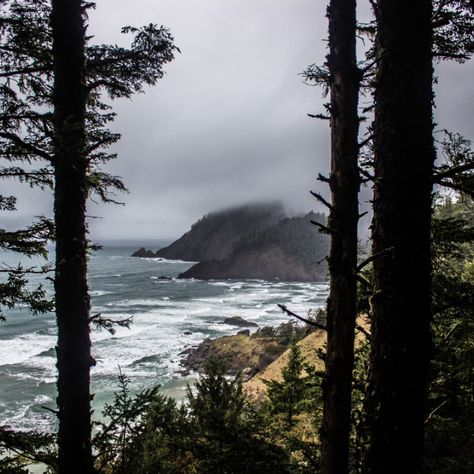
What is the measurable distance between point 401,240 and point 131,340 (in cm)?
4652

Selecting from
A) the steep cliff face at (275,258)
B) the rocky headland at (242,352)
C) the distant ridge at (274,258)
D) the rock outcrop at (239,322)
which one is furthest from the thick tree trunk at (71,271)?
the distant ridge at (274,258)

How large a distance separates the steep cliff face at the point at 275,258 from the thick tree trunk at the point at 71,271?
13059 centimetres

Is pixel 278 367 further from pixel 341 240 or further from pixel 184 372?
pixel 341 240

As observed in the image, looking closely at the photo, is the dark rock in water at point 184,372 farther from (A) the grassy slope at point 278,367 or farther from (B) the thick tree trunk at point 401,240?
(B) the thick tree trunk at point 401,240

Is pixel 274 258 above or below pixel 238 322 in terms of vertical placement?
above

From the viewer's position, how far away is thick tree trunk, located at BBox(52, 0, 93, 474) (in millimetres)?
4492

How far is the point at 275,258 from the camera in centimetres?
15112

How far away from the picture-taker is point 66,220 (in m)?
4.58

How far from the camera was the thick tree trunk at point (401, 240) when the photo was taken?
3.34m

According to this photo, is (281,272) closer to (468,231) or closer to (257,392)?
(257,392)

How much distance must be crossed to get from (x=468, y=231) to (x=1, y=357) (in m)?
46.6

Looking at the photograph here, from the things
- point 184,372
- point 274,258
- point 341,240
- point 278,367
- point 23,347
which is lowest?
point 23,347

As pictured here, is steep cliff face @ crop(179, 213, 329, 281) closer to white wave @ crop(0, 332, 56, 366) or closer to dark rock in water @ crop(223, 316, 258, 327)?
dark rock in water @ crop(223, 316, 258, 327)

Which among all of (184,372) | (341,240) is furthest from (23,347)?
(341,240)
